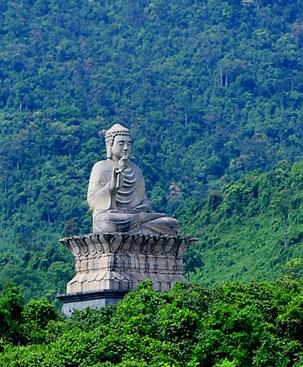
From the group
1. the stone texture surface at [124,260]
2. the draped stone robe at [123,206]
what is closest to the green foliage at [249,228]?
the draped stone robe at [123,206]

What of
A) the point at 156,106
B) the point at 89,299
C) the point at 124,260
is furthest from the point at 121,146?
the point at 156,106

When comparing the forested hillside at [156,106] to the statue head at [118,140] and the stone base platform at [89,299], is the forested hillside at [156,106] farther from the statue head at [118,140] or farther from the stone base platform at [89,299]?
the stone base platform at [89,299]

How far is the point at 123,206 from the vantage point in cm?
3503

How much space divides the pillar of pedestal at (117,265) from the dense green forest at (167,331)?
1513 mm

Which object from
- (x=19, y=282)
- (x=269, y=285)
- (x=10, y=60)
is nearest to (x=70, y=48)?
(x=10, y=60)

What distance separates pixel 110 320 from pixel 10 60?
78183 millimetres

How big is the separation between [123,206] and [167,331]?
5.93 meters

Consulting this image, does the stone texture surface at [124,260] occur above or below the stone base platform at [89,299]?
above

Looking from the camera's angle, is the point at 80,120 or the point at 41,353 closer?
the point at 41,353

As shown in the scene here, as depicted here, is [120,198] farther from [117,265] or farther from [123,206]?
[117,265]

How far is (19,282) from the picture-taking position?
6188 cm

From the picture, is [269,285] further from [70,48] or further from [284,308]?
[70,48]

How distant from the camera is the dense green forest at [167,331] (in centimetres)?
2823

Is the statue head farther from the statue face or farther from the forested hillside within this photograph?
the forested hillside
